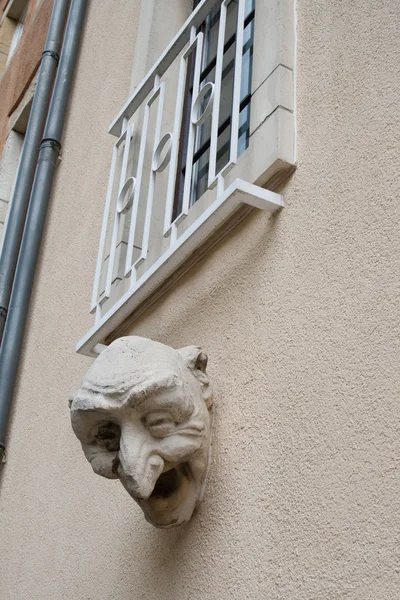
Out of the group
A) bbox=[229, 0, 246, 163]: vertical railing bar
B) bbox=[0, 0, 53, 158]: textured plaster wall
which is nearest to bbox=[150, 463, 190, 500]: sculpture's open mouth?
bbox=[229, 0, 246, 163]: vertical railing bar

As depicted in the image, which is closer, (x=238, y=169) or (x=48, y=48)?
(x=238, y=169)

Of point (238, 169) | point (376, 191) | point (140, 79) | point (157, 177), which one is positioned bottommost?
point (376, 191)

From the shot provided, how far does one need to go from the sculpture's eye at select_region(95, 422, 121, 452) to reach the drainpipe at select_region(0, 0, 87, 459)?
6.75 feet

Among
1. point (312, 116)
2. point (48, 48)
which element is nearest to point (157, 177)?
point (312, 116)

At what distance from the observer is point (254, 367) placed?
2773 millimetres

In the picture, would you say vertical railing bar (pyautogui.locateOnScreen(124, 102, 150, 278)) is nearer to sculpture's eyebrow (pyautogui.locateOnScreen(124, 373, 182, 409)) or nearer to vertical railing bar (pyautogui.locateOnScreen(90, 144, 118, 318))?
vertical railing bar (pyautogui.locateOnScreen(90, 144, 118, 318))

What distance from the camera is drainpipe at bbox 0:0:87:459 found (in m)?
4.86

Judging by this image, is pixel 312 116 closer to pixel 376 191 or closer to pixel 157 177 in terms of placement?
pixel 376 191

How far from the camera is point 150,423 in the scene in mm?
2609

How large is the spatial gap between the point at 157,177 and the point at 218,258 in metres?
0.92

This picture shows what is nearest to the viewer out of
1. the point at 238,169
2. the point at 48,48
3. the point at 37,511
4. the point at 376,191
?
the point at 376,191

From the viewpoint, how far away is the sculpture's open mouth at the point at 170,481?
9.21 ft

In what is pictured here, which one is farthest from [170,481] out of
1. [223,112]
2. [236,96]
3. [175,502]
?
[223,112]

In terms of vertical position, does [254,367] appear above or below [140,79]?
below
